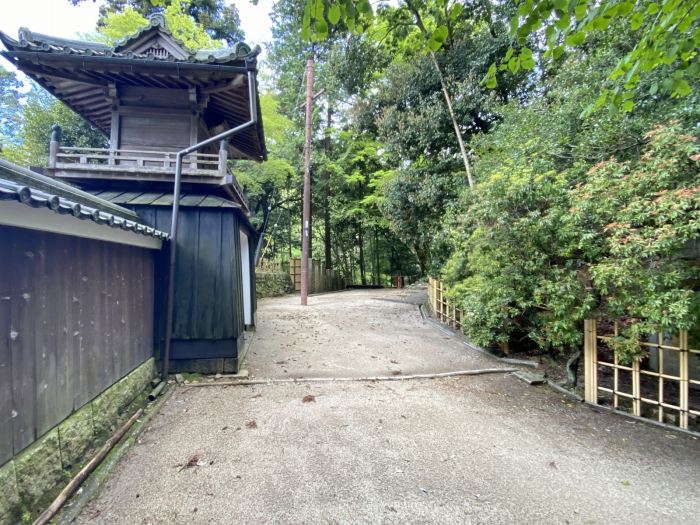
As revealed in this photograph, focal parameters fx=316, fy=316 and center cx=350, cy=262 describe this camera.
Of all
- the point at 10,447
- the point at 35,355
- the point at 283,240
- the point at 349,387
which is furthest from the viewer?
the point at 283,240

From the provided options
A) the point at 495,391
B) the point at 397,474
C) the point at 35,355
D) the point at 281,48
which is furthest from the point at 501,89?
the point at 281,48

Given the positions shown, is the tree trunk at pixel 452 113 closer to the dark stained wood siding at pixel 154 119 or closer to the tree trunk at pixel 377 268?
the dark stained wood siding at pixel 154 119

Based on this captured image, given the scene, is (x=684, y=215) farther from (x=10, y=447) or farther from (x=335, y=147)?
(x=335, y=147)

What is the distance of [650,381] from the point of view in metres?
4.46

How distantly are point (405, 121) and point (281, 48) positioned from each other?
10898 millimetres

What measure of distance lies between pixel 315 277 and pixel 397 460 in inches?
484

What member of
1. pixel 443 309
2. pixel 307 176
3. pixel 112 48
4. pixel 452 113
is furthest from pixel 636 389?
pixel 307 176

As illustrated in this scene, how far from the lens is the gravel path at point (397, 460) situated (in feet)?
6.57

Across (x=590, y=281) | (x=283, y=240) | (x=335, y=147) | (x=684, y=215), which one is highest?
(x=335, y=147)

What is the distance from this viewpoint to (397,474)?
2.35 meters

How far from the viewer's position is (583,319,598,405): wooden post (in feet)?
11.9

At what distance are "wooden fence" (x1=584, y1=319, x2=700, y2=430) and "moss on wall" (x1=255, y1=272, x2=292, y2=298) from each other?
33.5 ft

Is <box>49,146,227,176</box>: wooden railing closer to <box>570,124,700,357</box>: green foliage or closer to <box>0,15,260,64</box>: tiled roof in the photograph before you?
<box>0,15,260,64</box>: tiled roof

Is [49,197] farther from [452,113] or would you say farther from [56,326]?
[452,113]
